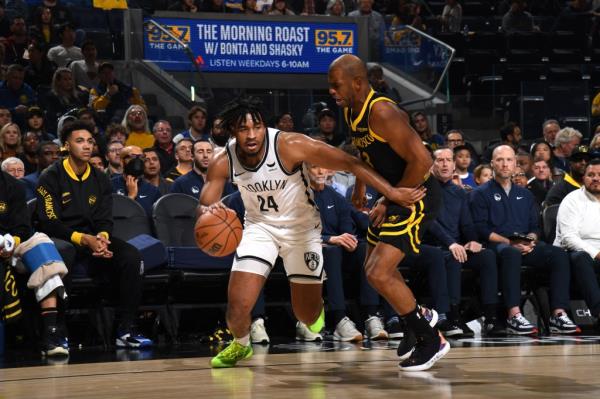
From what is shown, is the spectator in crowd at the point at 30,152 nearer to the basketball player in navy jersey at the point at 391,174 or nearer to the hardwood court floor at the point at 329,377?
the hardwood court floor at the point at 329,377

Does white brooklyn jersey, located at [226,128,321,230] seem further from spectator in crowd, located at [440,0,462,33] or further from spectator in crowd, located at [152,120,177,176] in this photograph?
spectator in crowd, located at [440,0,462,33]

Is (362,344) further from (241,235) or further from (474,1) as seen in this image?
(474,1)

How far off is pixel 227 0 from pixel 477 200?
785 centimetres

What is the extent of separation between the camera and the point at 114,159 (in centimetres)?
986

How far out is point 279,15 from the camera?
15.5m

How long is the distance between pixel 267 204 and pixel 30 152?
428 cm

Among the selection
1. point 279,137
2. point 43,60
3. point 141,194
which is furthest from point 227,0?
point 279,137

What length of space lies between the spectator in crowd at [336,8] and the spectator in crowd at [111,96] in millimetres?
4458

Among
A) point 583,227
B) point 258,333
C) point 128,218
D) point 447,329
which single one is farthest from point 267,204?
point 583,227

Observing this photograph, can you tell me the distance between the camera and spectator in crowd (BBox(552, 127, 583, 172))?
11.7 metres

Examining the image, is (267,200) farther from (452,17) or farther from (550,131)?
(452,17)

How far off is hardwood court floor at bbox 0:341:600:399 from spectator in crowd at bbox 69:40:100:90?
6.49 metres

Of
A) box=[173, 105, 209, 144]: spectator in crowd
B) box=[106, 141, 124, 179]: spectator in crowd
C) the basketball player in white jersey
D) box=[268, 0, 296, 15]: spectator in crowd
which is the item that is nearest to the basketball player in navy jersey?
the basketball player in white jersey

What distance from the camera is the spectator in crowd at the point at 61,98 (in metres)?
11.8
